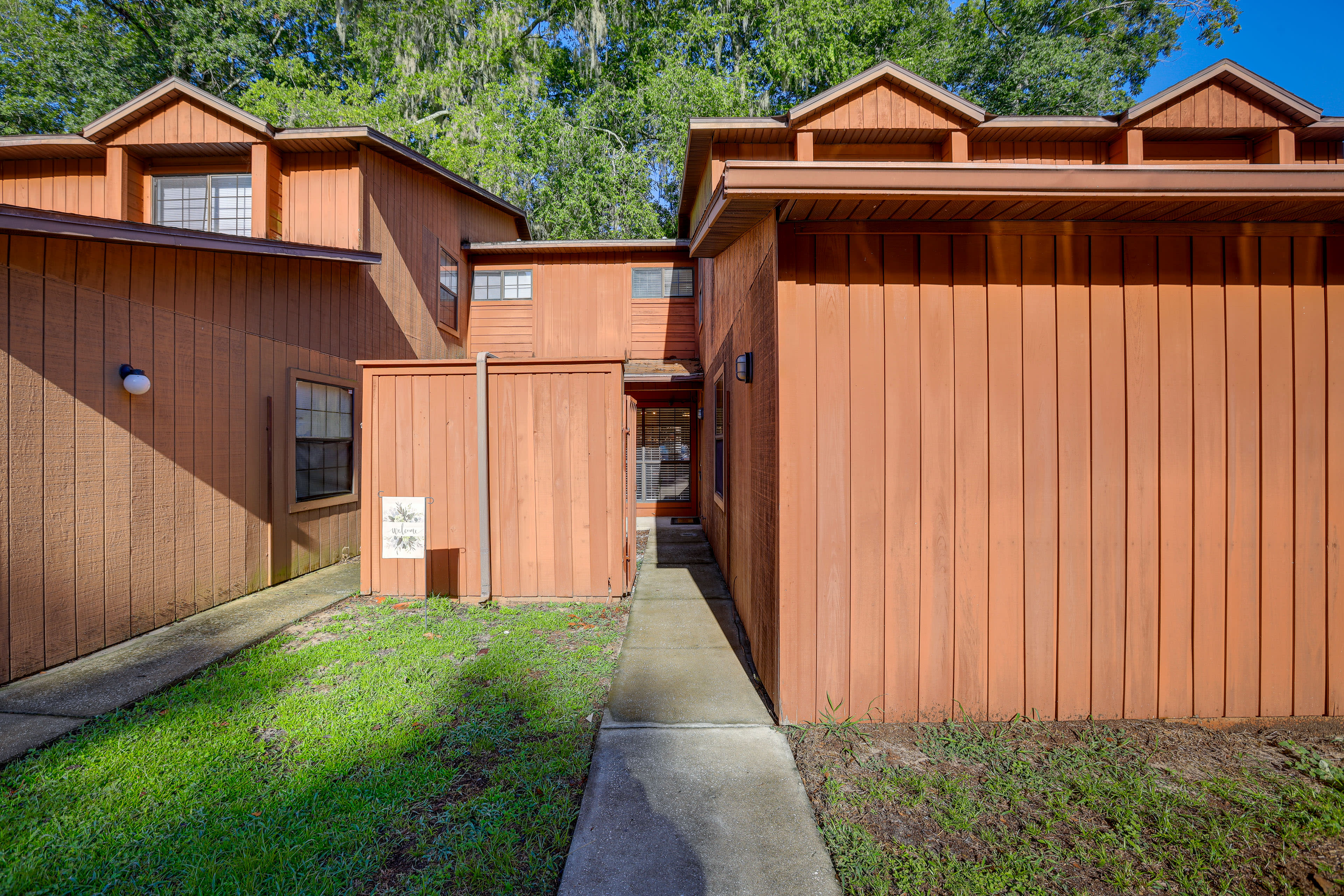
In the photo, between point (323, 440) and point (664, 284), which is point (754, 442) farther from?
point (664, 284)

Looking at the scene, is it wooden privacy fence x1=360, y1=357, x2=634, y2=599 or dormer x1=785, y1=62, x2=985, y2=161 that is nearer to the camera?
wooden privacy fence x1=360, y1=357, x2=634, y2=599

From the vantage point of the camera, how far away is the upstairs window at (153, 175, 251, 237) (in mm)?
6949

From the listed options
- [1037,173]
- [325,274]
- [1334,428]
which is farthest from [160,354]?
[1334,428]

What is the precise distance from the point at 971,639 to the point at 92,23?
25.0 meters

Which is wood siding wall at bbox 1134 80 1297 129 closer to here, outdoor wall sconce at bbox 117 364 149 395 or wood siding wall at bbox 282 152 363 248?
wood siding wall at bbox 282 152 363 248

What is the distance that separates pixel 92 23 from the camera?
14.6 meters

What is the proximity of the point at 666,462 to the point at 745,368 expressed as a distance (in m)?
6.20

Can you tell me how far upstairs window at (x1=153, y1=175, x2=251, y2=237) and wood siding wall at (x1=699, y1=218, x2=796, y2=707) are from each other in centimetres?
650

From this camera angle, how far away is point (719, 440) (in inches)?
251

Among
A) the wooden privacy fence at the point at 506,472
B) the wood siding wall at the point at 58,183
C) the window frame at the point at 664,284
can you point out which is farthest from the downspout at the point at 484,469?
the wood siding wall at the point at 58,183

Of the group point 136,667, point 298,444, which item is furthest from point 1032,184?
point 298,444

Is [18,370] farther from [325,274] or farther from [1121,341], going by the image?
[1121,341]

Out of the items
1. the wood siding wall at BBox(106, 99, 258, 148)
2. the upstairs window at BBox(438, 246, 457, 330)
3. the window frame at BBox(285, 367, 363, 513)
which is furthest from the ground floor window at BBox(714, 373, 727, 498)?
the wood siding wall at BBox(106, 99, 258, 148)

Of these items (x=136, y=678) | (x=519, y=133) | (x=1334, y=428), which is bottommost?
(x=136, y=678)
